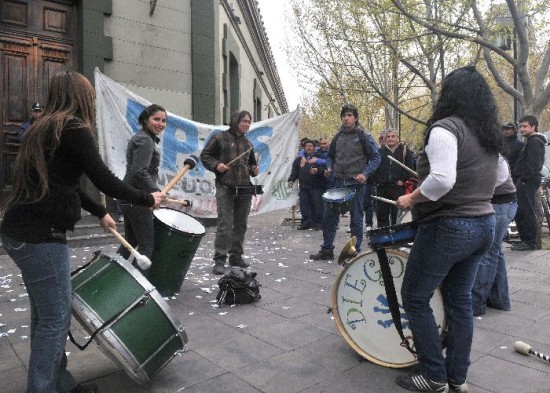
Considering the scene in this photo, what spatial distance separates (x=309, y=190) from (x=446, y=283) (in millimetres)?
7671

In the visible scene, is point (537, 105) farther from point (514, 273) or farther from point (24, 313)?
point (24, 313)

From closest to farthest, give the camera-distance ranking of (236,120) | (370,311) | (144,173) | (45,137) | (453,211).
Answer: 1. (45,137)
2. (453,211)
3. (370,311)
4. (144,173)
5. (236,120)

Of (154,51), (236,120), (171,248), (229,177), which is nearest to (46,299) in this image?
(171,248)

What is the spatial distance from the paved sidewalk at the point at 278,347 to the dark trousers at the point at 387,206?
2173 millimetres

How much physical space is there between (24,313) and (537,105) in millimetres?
9798

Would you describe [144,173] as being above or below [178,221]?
above

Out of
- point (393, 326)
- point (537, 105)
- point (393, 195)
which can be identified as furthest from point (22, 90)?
point (537, 105)

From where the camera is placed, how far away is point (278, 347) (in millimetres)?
3660

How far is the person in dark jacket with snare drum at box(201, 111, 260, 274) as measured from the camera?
19.6 ft

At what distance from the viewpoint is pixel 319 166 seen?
10.4 metres

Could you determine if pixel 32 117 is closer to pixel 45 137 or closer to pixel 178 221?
pixel 178 221

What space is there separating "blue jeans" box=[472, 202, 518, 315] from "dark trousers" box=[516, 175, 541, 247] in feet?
11.3

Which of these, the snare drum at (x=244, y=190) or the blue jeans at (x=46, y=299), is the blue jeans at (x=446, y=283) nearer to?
the blue jeans at (x=46, y=299)

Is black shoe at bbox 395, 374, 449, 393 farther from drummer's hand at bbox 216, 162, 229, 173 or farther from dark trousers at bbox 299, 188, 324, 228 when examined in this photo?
dark trousers at bbox 299, 188, 324, 228
